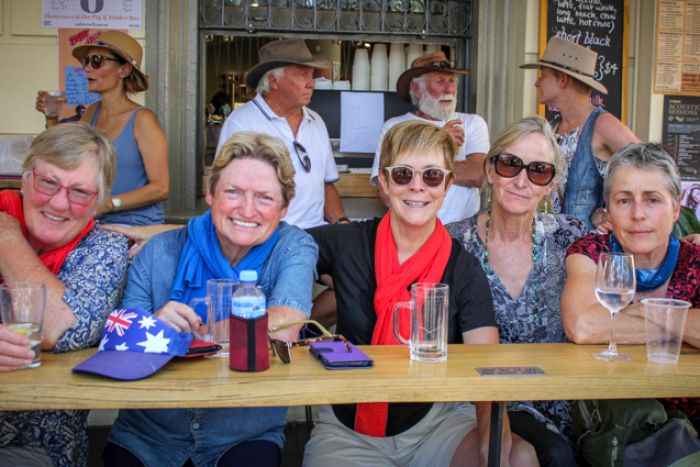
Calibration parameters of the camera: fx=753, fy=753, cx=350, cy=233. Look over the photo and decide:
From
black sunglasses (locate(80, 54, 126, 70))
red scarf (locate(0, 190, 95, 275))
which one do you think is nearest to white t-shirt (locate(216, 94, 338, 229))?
black sunglasses (locate(80, 54, 126, 70))

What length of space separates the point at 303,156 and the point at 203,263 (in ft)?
6.39

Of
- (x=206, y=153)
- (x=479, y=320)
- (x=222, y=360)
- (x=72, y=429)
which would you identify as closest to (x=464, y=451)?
(x=479, y=320)

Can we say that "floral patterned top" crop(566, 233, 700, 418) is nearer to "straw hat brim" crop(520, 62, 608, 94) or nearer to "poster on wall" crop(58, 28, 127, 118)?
"straw hat brim" crop(520, 62, 608, 94)

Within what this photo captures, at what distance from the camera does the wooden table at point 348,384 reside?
174 cm

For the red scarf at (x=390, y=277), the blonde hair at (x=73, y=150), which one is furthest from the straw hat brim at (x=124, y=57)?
the red scarf at (x=390, y=277)

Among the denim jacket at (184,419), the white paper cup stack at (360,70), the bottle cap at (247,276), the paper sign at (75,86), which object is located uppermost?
the white paper cup stack at (360,70)

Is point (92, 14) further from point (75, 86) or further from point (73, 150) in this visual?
point (73, 150)

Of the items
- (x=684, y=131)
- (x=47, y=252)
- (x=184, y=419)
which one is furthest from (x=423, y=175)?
(x=684, y=131)

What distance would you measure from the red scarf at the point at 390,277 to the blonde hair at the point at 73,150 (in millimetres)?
939

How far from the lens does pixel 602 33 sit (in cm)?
521

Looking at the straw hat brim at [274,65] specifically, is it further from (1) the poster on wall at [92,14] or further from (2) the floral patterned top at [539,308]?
(2) the floral patterned top at [539,308]

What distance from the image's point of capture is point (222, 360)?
2016 mm

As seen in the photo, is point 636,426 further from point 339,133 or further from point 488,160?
point 339,133

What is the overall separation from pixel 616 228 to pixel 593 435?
0.69 m
